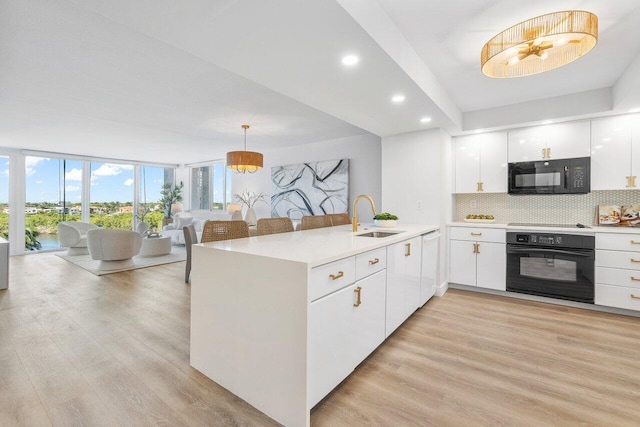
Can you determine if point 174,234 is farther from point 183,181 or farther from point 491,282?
point 491,282

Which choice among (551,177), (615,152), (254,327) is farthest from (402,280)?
(615,152)

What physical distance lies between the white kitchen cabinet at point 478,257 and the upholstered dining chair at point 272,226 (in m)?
2.33

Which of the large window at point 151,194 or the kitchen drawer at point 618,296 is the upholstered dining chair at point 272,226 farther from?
the large window at point 151,194

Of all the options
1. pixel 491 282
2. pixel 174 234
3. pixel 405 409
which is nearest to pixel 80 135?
pixel 174 234

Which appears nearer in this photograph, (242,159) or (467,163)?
(467,163)

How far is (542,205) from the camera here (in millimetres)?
3822

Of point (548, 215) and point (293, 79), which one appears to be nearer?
point (293, 79)

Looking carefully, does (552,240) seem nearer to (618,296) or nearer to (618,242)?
(618,242)

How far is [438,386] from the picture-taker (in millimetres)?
1839

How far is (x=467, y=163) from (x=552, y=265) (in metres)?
1.61

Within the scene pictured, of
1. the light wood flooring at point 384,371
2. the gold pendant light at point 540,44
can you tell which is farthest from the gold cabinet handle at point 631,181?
the gold pendant light at point 540,44

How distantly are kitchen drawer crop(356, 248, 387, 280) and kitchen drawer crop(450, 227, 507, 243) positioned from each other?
2.13 meters

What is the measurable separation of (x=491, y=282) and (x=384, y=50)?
317 cm

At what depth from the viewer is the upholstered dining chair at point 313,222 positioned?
3.41 meters
